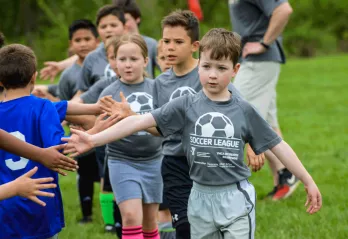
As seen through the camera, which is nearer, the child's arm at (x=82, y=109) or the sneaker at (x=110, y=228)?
the child's arm at (x=82, y=109)

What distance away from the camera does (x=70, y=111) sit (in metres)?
5.08

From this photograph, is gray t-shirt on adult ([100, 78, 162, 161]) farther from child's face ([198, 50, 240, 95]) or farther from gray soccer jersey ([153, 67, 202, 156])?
child's face ([198, 50, 240, 95])

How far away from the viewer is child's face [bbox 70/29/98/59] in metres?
7.93

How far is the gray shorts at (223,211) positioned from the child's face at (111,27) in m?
3.13

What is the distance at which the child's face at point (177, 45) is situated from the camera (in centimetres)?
553

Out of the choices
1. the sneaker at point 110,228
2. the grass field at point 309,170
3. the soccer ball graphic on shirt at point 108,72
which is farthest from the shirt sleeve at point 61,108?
the sneaker at point 110,228

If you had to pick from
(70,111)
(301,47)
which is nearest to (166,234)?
(70,111)

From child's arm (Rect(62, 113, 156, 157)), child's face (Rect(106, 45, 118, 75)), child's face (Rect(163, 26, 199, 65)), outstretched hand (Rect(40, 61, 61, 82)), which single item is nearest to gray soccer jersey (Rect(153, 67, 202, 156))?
child's face (Rect(163, 26, 199, 65))

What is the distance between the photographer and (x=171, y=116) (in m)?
4.70

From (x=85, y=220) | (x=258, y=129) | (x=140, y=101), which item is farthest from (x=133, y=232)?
(x=85, y=220)

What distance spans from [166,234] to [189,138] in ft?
6.88

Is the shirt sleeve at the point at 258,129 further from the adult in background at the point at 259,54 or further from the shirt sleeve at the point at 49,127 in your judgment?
Answer: the adult in background at the point at 259,54

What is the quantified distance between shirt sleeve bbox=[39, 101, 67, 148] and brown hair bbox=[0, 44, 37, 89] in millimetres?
210

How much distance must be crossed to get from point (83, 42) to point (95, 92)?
170 centimetres
